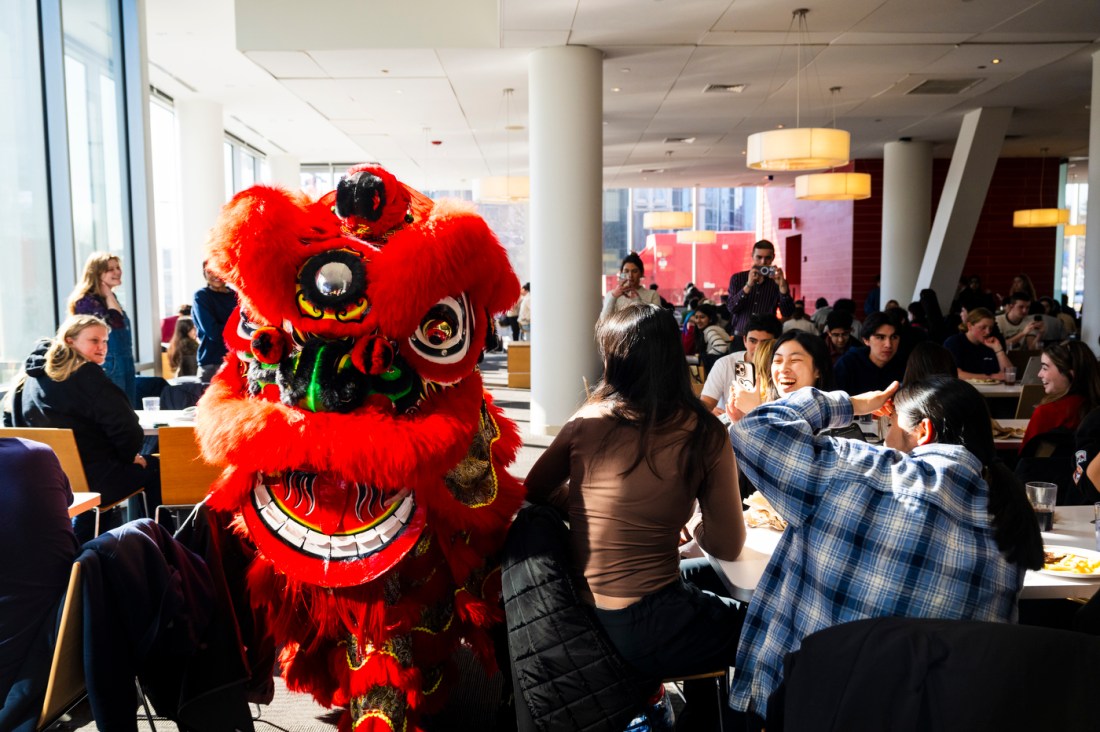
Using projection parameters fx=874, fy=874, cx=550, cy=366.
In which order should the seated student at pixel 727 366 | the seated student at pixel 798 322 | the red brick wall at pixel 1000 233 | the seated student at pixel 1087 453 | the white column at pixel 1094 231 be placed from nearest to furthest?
the seated student at pixel 1087 453 → the seated student at pixel 727 366 → the white column at pixel 1094 231 → the seated student at pixel 798 322 → the red brick wall at pixel 1000 233

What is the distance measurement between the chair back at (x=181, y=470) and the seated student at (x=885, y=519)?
2.72 meters

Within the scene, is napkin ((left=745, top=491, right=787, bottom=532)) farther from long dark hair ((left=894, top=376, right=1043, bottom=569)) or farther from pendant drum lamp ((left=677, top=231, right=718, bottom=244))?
pendant drum lamp ((left=677, top=231, right=718, bottom=244))

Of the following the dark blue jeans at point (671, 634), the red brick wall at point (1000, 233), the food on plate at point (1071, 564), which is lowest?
the dark blue jeans at point (671, 634)

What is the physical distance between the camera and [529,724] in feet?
6.41

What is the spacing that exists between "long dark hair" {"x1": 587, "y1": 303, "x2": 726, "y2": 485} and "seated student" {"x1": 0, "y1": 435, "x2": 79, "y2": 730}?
1361 mm

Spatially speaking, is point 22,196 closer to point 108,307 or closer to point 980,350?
point 108,307

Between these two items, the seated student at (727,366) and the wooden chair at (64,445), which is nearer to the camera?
the wooden chair at (64,445)

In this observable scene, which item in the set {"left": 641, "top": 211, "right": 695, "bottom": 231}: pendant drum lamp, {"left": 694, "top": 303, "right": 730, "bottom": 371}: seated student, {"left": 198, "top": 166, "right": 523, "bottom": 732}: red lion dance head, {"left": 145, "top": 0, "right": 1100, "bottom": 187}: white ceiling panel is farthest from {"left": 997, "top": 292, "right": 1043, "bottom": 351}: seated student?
{"left": 641, "top": 211, "right": 695, "bottom": 231}: pendant drum lamp

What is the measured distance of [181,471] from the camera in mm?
3854

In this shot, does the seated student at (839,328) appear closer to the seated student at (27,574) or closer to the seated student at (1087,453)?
the seated student at (1087,453)

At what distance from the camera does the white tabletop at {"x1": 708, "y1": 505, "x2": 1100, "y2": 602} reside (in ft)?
7.14

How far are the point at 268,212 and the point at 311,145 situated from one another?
43.0 ft

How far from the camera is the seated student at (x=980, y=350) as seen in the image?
6.17 metres

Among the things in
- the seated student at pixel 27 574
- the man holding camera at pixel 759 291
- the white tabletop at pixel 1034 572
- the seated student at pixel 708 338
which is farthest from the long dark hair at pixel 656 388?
the man holding camera at pixel 759 291
